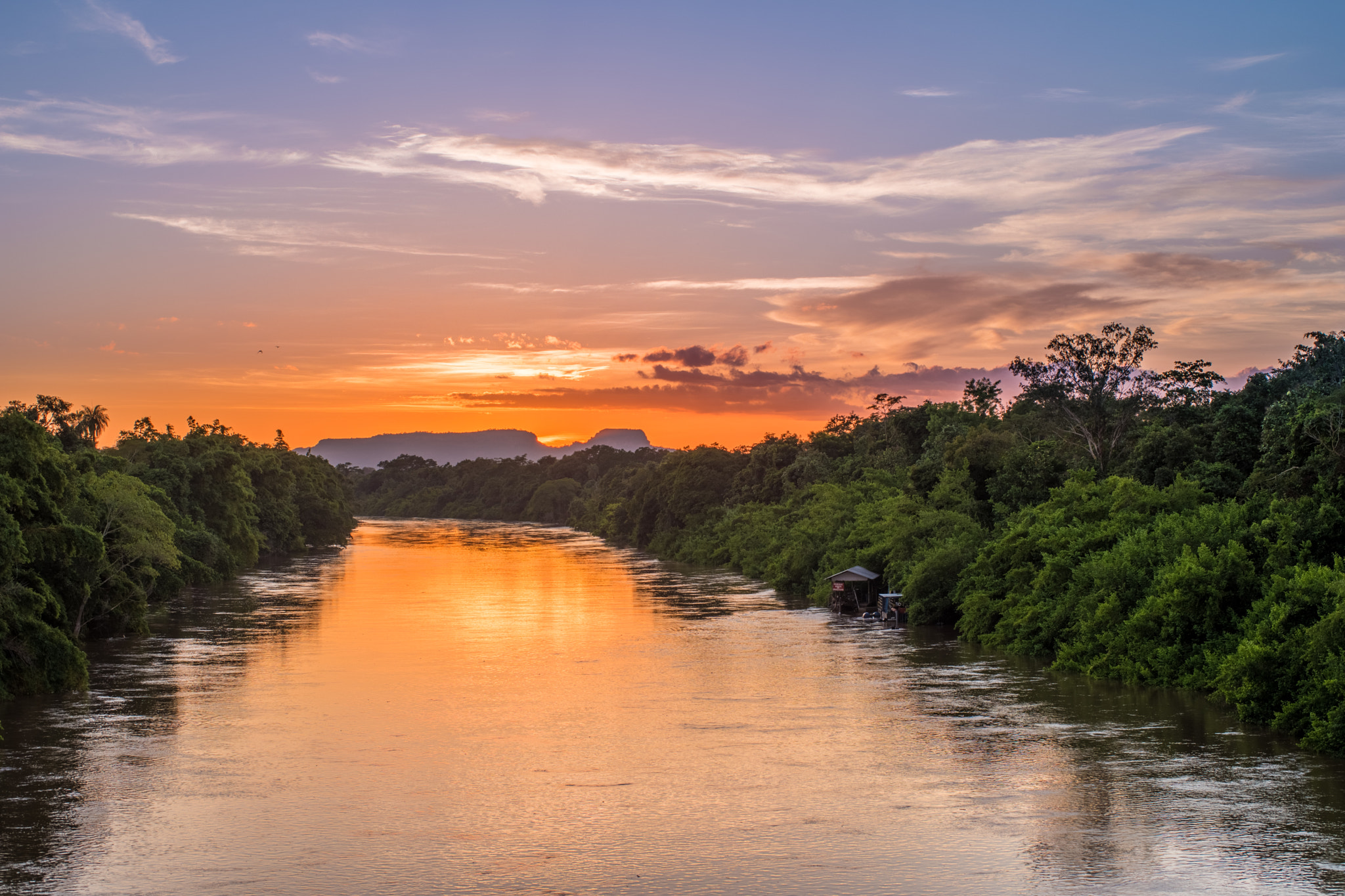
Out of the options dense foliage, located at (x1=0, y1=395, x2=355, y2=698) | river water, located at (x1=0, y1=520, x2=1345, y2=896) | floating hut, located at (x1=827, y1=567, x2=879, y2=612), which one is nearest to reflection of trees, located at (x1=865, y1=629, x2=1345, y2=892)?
river water, located at (x1=0, y1=520, x2=1345, y2=896)

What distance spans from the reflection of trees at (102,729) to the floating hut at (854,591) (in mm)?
20793

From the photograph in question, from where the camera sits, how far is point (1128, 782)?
2111 centimetres

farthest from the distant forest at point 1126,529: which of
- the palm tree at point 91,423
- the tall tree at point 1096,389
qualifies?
the palm tree at point 91,423

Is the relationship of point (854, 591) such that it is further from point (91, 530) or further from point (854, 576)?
point (91, 530)

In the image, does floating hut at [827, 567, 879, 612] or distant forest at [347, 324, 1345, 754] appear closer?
distant forest at [347, 324, 1345, 754]

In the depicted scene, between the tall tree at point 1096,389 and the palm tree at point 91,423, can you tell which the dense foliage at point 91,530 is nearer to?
the palm tree at point 91,423

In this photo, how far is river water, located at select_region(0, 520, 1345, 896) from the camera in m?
16.8

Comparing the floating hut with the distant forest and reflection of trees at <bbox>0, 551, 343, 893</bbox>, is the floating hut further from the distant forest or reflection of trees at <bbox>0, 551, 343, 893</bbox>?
reflection of trees at <bbox>0, 551, 343, 893</bbox>

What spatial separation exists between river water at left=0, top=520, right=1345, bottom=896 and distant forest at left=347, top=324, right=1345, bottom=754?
52.9 inches

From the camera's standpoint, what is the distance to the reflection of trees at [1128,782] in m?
17.0

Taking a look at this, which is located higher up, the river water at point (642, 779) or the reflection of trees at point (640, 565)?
the river water at point (642, 779)

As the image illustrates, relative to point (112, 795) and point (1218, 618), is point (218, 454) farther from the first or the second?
point (1218, 618)

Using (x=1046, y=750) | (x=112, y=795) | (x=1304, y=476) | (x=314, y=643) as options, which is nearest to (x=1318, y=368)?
(x=1304, y=476)

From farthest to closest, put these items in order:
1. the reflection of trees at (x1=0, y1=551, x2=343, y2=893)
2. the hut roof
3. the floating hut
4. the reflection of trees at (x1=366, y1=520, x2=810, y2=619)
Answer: the reflection of trees at (x1=366, y1=520, x2=810, y2=619), the floating hut, the hut roof, the reflection of trees at (x1=0, y1=551, x2=343, y2=893)
